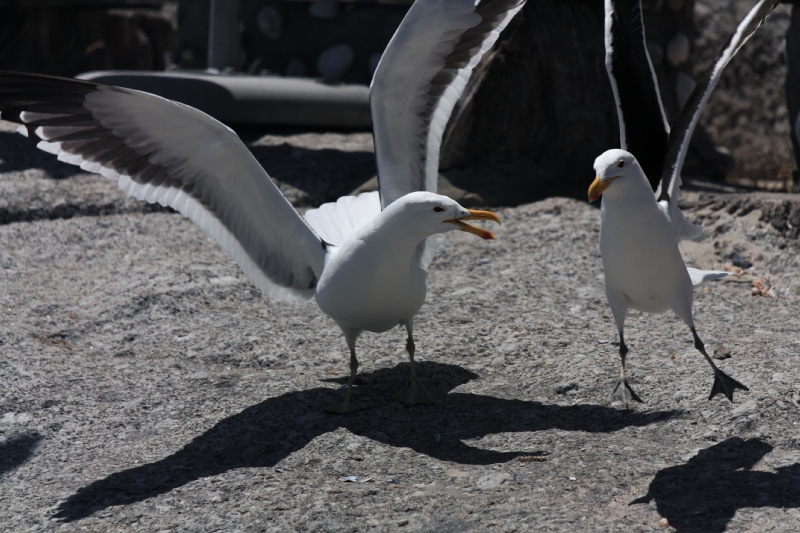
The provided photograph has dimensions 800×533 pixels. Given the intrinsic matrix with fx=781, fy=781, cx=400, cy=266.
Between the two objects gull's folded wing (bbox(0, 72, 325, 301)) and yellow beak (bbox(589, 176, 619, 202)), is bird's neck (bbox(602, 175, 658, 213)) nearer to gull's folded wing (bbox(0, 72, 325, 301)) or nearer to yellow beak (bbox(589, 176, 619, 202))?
yellow beak (bbox(589, 176, 619, 202))

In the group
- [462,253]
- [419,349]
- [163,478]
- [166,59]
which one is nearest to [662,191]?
[419,349]

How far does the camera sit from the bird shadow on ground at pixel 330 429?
2.61 m

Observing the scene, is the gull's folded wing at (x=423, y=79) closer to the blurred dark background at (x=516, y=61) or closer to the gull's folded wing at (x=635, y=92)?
the gull's folded wing at (x=635, y=92)

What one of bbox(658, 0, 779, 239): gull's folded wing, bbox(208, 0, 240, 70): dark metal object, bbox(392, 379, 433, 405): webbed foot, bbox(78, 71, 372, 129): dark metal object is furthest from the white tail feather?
bbox(208, 0, 240, 70): dark metal object

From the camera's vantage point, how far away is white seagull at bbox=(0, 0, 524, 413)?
2.95m

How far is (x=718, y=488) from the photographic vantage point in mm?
2361

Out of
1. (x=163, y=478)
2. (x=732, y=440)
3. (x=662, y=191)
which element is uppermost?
(x=662, y=191)

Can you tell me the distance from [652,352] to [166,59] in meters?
9.59

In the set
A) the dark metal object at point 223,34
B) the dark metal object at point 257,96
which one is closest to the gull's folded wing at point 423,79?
the dark metal object at point 257,96

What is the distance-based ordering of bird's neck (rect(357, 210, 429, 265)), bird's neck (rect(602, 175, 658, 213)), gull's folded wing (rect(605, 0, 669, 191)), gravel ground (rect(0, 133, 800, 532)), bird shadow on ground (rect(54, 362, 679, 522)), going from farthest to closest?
gull's folded wing (rect(605, 0, 669, 191)), bird's neck (rect(357, 210, 429, 265)), bird's neck (rect(602, 175, 658, 213)), bird shadow on ground (rect(54, 362, 679, 522)), gravel ground (rect(0, 133, 800, 532))

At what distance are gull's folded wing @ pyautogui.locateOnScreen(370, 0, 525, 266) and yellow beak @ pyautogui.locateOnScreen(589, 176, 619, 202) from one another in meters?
1.06

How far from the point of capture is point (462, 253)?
16.0 feet

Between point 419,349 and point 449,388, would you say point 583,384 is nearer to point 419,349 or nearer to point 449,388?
point 449,388

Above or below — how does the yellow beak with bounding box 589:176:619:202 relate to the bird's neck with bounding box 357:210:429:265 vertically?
above
